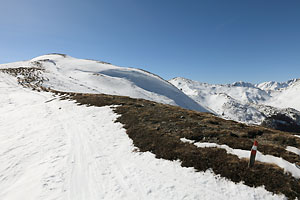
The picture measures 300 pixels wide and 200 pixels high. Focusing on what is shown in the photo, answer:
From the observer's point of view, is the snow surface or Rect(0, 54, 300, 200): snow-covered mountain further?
the snow surface

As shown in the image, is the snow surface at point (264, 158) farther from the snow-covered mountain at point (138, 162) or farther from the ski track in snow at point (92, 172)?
the ski track in snow at point (92, 172)

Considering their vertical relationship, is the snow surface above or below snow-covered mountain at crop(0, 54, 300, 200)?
above

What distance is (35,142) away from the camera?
1192cm

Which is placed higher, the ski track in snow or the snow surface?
the snow surface

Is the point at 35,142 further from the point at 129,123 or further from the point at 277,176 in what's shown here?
the point at 277,176

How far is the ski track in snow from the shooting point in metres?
→ 6.43

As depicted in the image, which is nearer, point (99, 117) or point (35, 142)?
point (35, 142)

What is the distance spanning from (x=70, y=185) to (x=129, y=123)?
8.19 meters

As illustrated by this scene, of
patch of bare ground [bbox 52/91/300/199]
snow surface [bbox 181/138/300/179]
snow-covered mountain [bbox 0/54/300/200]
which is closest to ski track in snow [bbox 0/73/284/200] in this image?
snow-covered mountain [bbox 0/54/300/200]

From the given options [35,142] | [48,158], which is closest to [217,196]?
[48,158]

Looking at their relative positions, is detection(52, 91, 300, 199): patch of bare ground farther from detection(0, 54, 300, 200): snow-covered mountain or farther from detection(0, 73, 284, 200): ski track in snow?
detection(0, 73, 284, 200): ski track in snow

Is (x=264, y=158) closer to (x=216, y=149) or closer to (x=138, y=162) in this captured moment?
(x=216, y=149)

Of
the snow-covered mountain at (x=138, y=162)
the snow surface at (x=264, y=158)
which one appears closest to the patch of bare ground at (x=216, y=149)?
the snow-covered mountain at (x=138, y=162)

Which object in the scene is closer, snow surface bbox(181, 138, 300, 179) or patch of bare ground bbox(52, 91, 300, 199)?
patch of bare ground bbox(52, 91, 300, 199)
